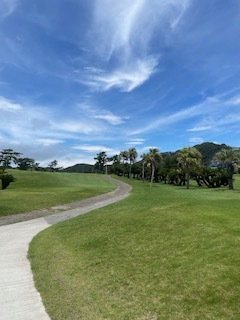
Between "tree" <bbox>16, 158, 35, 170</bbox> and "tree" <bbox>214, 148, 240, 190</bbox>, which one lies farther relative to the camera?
"tree" <bbox>16, 158, 35, 170</bbox>

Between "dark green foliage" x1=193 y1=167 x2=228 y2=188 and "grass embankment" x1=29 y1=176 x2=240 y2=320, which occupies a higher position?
"dark green foliage" x1=193 y1=167 x2=228 y2=188

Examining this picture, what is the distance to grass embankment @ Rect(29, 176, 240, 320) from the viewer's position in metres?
8.14

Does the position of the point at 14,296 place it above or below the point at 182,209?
below

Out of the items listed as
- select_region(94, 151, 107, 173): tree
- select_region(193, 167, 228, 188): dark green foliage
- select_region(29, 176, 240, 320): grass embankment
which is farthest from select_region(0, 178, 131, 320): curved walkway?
select_region(94, 151, 107, 173): tree

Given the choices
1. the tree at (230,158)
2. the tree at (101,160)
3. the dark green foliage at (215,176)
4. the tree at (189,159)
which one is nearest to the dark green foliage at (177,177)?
the dark green foliage at (215,176)

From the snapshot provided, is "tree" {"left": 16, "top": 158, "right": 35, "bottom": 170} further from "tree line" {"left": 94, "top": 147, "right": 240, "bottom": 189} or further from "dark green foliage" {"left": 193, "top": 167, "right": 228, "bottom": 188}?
"dark green foliage" {"left": 193, "top": 167, "right": 228, "bottom": 188}

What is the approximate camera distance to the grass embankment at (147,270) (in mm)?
8141

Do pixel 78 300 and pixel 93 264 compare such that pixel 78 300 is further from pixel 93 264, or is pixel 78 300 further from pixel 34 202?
pixel 34 202

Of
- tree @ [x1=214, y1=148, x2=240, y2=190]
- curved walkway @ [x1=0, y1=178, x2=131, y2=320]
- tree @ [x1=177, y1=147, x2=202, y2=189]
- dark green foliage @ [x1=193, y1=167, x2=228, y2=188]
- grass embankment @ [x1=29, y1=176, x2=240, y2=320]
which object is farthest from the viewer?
dark green foliage @ [x1=193, y1=167, x2=228, y2=188]

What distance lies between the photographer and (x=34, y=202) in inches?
1380

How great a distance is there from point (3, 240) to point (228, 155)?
55.1 metres

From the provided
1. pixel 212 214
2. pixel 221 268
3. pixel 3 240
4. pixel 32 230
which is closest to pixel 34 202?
pixel 32 230

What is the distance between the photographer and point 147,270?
10680 millimetres

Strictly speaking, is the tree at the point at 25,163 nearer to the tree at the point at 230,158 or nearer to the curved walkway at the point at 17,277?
the tree at the point at 230,158
